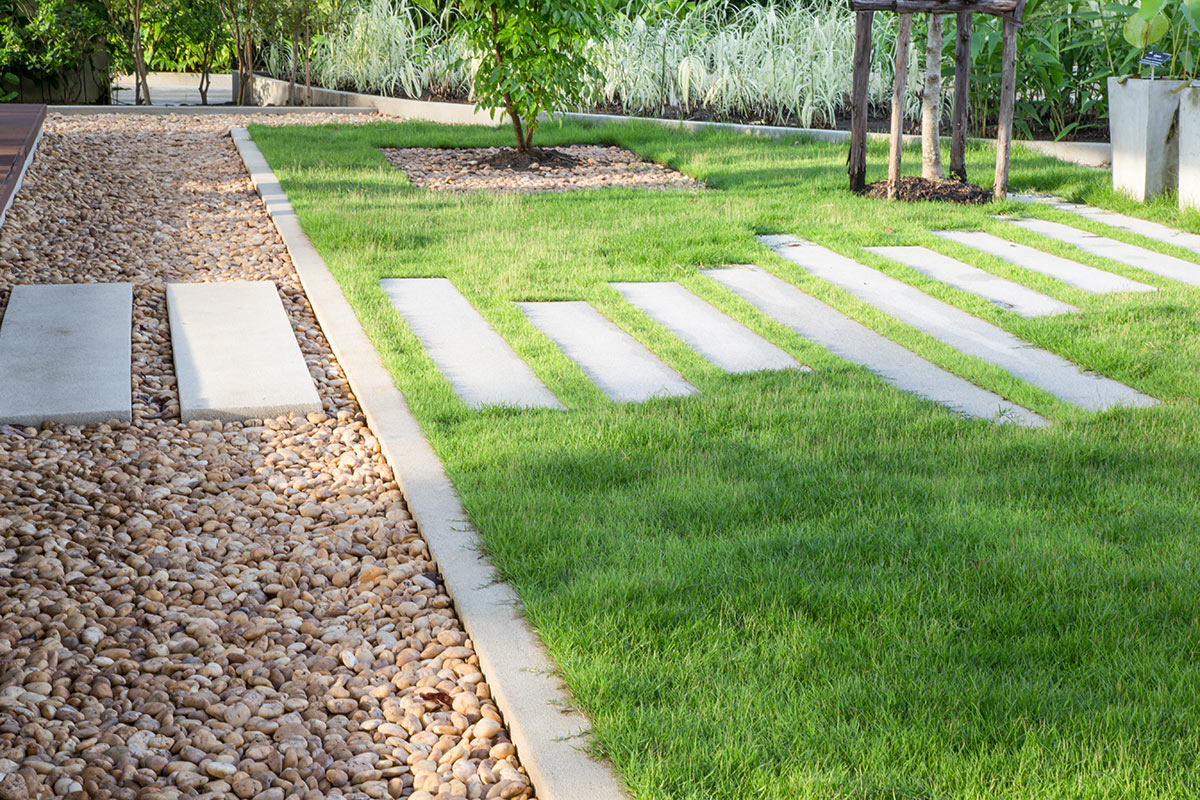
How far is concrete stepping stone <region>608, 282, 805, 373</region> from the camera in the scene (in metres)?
4.11

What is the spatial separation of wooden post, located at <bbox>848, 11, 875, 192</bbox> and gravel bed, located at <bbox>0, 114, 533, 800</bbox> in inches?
172

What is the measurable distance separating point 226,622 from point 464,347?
6.30ft

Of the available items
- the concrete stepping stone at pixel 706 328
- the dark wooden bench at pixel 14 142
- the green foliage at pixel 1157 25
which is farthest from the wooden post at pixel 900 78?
the dark wooden bench at pixel 14 142

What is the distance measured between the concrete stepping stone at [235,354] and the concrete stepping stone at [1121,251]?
3937 millimetres

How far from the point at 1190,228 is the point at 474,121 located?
7829 millimetres

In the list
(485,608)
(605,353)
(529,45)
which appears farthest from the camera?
(529,45)

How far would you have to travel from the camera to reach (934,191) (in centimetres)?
721

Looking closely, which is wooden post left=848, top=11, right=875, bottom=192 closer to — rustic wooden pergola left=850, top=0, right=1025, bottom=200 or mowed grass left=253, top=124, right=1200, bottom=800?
rustic wooden pergola left=850, top=0, right=1025, bottom=200

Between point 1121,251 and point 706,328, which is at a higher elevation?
point 1121,251

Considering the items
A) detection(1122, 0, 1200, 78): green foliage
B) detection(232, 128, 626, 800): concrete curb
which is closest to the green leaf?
detection(1122, 0, 1200, 78): green foliage

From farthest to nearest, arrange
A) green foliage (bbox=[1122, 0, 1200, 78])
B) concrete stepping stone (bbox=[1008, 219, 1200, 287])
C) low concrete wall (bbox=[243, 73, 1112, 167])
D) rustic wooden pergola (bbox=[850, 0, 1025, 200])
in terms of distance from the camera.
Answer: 1. low concrete wall (bbox=[243, 73, 1112, 167])
2. rustic wooden pergola (bbox=[850, 0, 1025, 200])
3. green foliage (bbox=[1122, 0, 1200, 78])
4. concrete stepping stone (bbox=[1008, 219, 1200, 287])

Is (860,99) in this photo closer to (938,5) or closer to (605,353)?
(938,5)

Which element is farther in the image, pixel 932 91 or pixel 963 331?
pixel 932 91

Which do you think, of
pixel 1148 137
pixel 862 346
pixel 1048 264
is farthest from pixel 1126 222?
pixel 862 346
